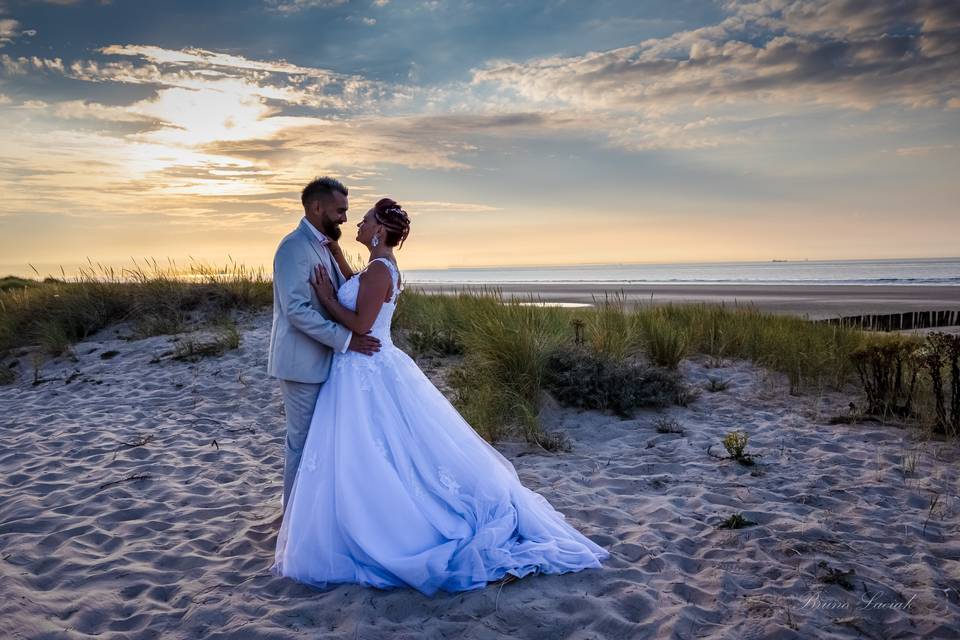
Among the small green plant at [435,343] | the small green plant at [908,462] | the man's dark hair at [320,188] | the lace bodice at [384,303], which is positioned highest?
the man's dark hair at [320,188]

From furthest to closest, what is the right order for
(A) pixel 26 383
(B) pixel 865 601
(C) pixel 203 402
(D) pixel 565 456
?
(A) pixel 26 383 → (C) pixel 203 402 → (D) pixel 565 456 → (B) pixel 865 601

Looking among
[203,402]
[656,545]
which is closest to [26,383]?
[203,402]

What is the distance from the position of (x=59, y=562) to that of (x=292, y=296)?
2.40m

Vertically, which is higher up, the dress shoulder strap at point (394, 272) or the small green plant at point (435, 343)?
the dress shoulder strap at point (394, 272)

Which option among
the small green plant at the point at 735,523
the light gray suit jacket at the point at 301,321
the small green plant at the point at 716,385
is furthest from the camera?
the small green plant at the point at 716,385

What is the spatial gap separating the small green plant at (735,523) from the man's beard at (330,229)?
11.3ft

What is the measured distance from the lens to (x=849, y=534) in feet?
14.7

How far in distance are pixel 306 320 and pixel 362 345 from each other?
399 mm

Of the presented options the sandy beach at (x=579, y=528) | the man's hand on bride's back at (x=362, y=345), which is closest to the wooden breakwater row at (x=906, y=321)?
the sandy beach at (x=579, y=528)

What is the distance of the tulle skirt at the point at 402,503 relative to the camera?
3.84 meters

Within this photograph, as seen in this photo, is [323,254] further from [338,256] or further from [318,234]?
[338,256]

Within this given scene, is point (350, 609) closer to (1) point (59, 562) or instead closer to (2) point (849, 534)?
(1) point (59, 562)

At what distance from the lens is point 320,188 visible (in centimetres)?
427

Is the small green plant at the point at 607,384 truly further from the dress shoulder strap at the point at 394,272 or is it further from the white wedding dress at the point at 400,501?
the dress shoulder strap at the point at 394,272
